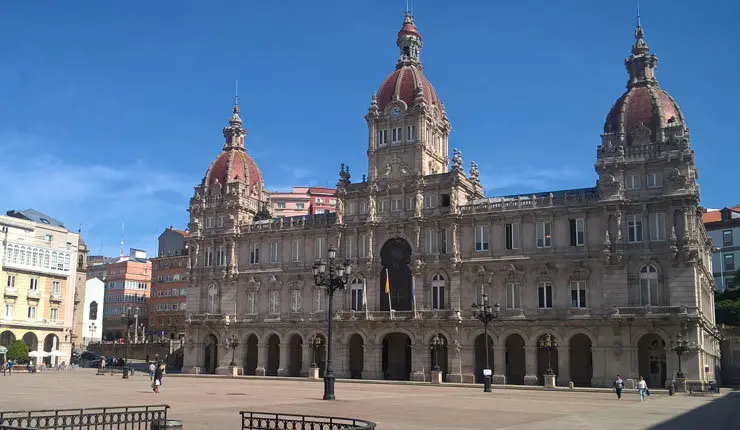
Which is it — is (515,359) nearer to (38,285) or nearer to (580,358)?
(580,358)

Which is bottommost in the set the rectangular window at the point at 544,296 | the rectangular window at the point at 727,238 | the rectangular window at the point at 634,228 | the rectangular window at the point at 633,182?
the rectangular window at the point at 544,296

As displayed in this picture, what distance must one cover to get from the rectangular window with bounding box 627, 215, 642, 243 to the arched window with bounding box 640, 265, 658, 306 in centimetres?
263

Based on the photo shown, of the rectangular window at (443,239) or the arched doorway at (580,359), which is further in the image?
the rectangular window at (443,239)

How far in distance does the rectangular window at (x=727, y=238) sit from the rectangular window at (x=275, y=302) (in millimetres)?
64700

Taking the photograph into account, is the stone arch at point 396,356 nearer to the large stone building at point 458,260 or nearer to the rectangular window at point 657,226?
the large stone building at point 458,260

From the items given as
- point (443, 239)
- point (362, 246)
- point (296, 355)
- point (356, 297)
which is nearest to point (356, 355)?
point (356, 297)

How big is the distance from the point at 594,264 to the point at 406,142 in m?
23.7

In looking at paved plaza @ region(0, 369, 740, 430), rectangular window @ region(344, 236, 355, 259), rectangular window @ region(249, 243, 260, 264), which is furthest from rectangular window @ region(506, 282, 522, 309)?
rectangular window @ region(249, 243, 260, 264)

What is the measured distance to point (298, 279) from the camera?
84.4 m

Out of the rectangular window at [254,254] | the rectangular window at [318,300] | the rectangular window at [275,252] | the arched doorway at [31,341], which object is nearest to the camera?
the rectangular window at [318,300]

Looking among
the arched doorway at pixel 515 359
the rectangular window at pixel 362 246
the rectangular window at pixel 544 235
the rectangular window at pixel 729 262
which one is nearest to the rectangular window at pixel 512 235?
the rectangular window at pixel 544 235

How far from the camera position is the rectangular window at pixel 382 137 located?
271ft

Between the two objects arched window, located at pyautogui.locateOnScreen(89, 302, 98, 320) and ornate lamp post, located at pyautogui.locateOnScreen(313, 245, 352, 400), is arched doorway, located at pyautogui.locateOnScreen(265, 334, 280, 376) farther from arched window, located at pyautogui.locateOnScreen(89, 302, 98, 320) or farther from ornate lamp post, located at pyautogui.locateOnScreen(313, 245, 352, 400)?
arched window, located at pyautogui.locateOnScreen(89, 302, 98, 320)

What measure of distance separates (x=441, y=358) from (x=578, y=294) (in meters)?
15.5
